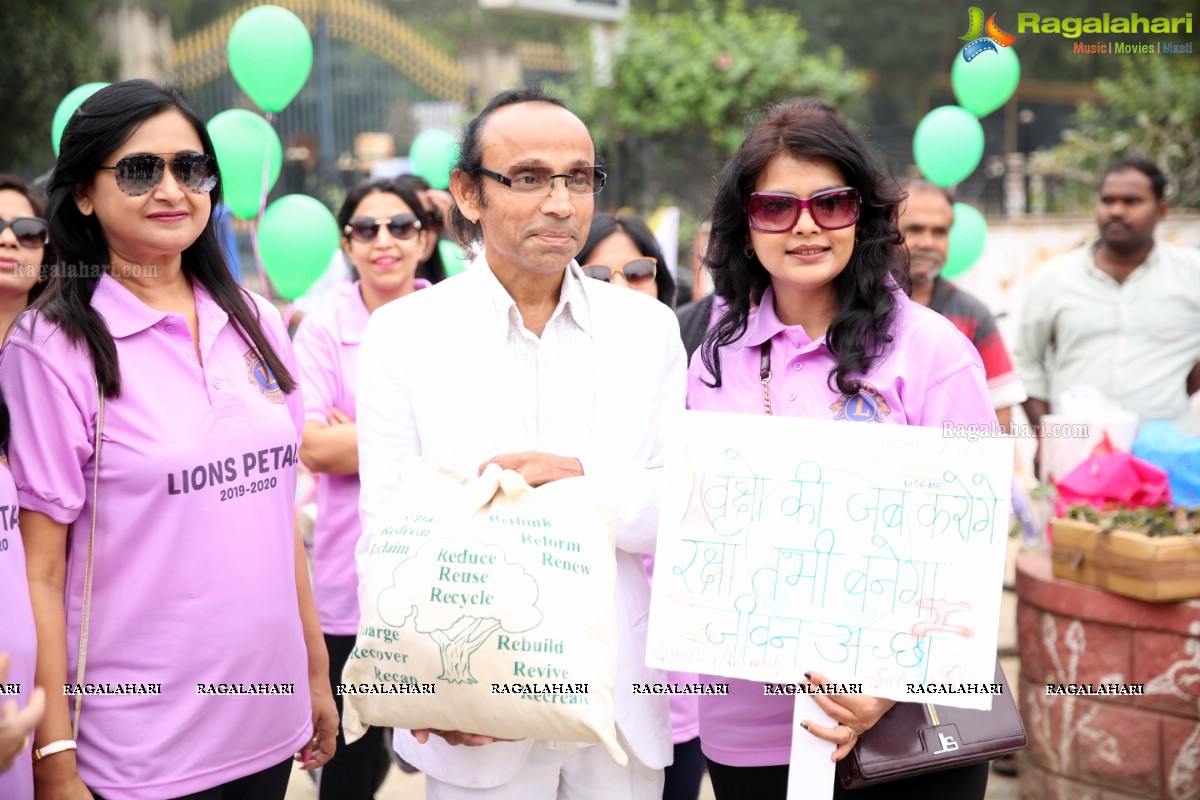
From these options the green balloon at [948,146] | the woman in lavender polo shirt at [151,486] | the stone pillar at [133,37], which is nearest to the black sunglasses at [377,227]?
the woman in lavender polo shirt at [151,486]

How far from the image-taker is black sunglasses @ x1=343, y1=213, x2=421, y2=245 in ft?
13.0

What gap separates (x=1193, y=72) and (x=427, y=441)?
12.9 meters

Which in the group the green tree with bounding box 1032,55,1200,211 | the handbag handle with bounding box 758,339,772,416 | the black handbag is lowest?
the black handbag

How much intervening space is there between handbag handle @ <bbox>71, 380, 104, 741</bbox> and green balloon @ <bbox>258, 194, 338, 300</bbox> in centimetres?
288

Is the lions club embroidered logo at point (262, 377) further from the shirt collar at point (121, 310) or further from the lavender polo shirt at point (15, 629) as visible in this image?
the lavender polo shirt at point (15, 629)

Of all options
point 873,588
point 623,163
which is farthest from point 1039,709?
point 623,163

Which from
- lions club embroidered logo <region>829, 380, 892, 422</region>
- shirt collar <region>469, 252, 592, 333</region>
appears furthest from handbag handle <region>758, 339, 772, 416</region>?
shirt collar <region>469, 252, 592, 333</region>

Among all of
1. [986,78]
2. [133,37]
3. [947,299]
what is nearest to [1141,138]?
[986,78]

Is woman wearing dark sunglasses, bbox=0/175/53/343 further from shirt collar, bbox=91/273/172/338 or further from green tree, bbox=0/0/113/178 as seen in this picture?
green tree, bbox=0/0/113/178

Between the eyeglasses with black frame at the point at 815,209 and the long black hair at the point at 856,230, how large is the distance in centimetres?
7

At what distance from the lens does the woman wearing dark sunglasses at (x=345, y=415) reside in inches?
141

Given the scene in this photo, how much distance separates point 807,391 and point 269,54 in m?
3.52

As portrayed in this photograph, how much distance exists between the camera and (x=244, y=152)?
4.86 metres

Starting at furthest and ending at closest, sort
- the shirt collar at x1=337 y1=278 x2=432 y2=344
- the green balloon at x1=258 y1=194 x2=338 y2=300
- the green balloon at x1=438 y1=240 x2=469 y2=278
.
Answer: the green balloon at x1=438 y1=240 x2=469 y2=278, the green balloon at x1=258 y1=194 x2=338 y2=300, the shirt collar at x1=337 y1=278 x2=432 y2=344
